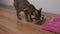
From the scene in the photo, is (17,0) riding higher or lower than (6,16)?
higher

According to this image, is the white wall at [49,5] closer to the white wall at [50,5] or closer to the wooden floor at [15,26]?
the white wall at [50,5]

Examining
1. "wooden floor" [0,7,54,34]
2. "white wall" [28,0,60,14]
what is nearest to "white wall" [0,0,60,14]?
"white wall" [28,0,60,14]

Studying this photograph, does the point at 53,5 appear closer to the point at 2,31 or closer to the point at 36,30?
the point at 36,30

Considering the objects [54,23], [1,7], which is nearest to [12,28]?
[54,23]

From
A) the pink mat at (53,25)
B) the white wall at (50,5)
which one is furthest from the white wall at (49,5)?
the pink mat at (53,25)

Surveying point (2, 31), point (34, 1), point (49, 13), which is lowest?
point (2, 31)

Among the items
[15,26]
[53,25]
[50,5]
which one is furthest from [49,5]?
[15,26]

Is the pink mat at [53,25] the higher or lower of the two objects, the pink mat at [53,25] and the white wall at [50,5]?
the lower

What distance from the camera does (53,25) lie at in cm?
154

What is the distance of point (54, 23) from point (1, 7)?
1.15 meters

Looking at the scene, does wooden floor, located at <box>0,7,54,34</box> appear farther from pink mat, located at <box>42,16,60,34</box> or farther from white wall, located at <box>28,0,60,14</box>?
white wall, located at <box>28,0,60,14</box>

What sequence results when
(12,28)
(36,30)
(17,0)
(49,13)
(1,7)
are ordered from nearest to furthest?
(36,30) < (12,28) < (17,0) < (49,13) < (1,7)

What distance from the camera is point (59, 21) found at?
160cm

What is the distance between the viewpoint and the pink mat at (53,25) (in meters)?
1.45
